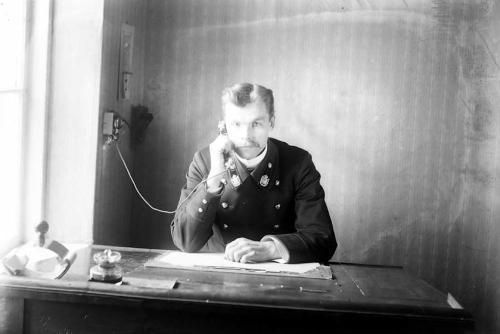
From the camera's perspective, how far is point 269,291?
168 cm

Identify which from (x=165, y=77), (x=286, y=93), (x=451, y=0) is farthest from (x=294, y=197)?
(x=451, y=0)

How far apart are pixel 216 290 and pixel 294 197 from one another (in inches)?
37.3

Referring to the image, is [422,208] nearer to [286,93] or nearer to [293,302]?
[286,93]

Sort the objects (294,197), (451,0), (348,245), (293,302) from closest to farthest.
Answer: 1. (293,302)
2. (294,197)
3. (451,0)
4. (348,245)

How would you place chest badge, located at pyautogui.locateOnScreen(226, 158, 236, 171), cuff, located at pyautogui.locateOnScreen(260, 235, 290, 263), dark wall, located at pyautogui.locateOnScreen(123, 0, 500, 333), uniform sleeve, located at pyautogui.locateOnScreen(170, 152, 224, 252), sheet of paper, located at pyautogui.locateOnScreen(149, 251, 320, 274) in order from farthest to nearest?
dark wall, located at pyautogui.locateOnScreen(123, 0, 500, 333) < chest badge, located at pyautogui.locateOnScreen(226, 158, 236, 171) < uniform sleeve, located at pyautogui.locateOnScreen(170, 152, 224, 252) < cuff, located at pyautogui.locateOnScreen(260, 235, 290, 263) < sheet of paper, located at pyautogui.locateOnScreen(149, 251, 320, 274)

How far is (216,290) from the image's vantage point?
1.61m

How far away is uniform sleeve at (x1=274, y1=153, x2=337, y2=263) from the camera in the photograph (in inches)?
84.4

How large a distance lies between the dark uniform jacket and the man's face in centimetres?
6

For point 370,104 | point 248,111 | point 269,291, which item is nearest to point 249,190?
point 248,111

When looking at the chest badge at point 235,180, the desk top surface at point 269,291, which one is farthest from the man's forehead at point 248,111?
the desk top surface at point 269,291

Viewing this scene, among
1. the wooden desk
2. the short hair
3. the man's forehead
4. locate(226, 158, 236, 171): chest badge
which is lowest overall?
the wooden desk

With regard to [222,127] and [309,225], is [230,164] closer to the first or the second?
[222,127]

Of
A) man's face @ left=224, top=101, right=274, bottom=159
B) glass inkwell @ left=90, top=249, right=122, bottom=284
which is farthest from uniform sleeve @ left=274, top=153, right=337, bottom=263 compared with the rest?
glass inkwell @ left=90, top=249, right=122, bottom=284

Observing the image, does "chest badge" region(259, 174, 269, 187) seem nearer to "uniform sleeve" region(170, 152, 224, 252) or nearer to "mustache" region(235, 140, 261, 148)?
"mustache" region(235, 140, 261, 148)
